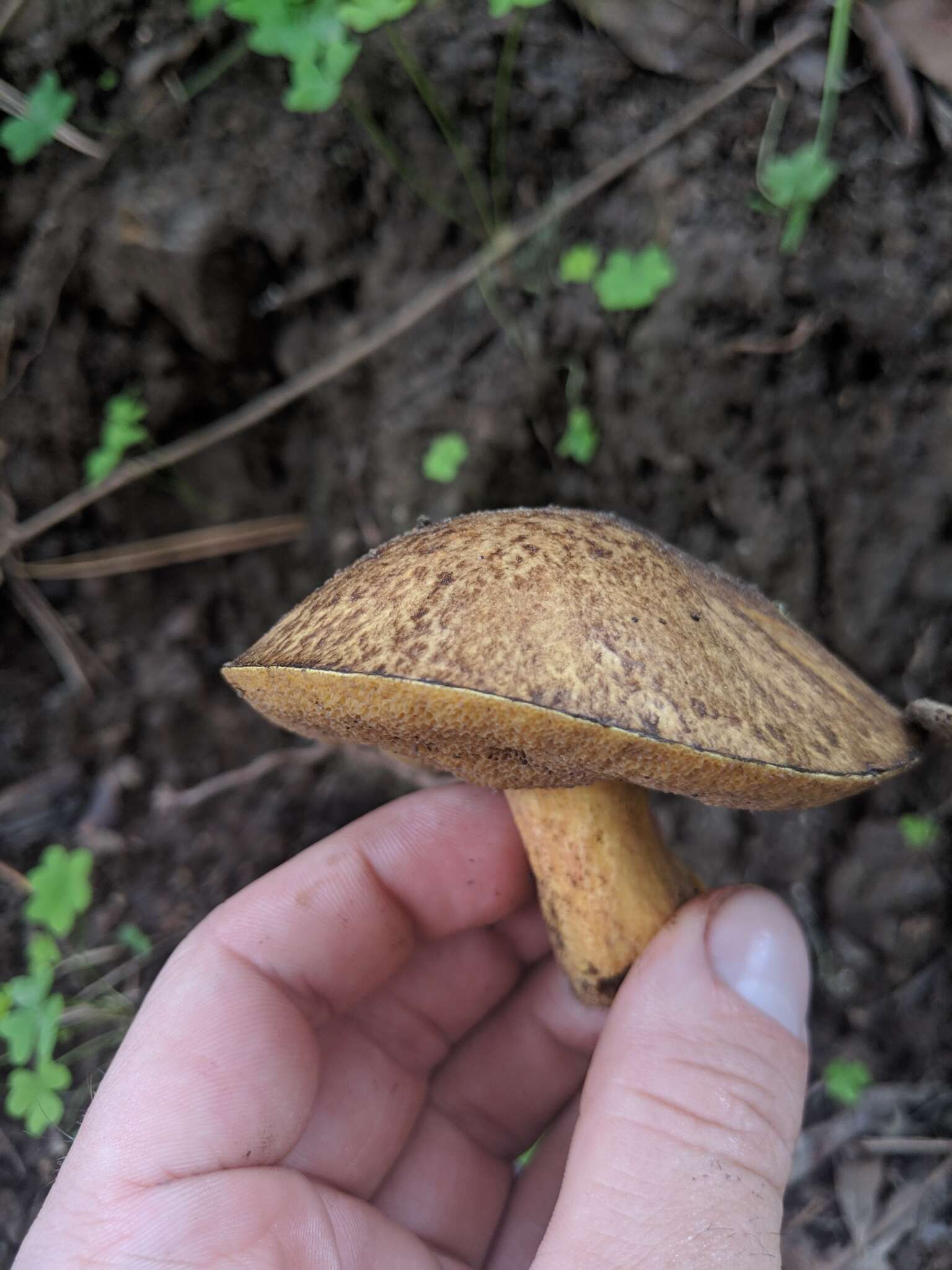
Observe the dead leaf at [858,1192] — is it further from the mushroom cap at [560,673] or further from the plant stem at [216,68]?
the plant stem at [216,68]

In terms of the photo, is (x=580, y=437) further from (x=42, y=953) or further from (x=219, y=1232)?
(x=42, y=953)

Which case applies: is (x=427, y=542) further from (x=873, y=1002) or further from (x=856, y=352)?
(x=873, y=1002)

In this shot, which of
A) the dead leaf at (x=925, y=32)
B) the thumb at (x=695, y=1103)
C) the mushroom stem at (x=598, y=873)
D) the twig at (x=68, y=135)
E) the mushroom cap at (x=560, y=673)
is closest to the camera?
the mushroom cap at (x=560, y=673)

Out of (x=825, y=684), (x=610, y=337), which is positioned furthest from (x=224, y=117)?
(x=825, y=684)

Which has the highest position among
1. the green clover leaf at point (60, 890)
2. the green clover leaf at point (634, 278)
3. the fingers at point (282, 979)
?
the green clover leaf at point (634, 278)

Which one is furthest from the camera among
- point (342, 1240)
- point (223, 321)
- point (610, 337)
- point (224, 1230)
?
point (223, 321)

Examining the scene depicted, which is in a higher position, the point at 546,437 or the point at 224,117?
the point at 224,117

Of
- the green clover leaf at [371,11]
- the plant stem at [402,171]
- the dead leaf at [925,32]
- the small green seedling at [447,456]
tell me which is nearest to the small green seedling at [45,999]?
the small green seedling at [447,456]
